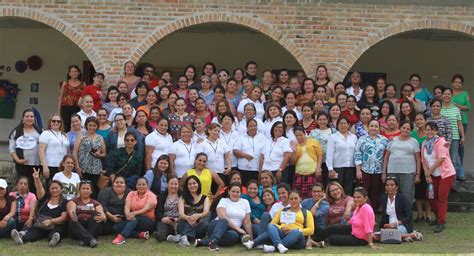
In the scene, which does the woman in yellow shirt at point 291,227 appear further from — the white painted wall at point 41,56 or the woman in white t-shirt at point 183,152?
the white painted wall at point 41,56

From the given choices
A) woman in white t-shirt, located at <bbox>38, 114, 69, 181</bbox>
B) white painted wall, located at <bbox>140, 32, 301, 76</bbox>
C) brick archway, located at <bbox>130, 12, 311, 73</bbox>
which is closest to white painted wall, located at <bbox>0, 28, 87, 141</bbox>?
white painted wall, located at <bbox>140, 32, 301, 76</bbox>

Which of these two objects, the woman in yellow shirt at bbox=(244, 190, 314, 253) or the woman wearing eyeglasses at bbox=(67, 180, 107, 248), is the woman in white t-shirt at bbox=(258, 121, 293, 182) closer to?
the woman in yellow shirt at bbox=(244, 190, 314, 253)

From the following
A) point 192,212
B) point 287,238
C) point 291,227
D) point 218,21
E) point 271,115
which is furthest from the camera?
point 218,21

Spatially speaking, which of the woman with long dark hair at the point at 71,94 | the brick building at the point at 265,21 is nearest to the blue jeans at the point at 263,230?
the brick building at the point at 265,21

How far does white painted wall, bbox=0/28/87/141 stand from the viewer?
50.5 feet

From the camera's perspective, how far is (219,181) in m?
10.4

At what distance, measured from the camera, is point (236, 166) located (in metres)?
10.8

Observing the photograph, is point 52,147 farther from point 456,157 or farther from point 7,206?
point 456,157

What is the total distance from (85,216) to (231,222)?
5.96ft

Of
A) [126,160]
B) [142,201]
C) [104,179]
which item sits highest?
[126,160]

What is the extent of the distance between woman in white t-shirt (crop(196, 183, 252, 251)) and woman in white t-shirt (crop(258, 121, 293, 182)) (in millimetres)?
A: 850

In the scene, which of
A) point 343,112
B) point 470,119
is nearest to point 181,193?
point 343,112

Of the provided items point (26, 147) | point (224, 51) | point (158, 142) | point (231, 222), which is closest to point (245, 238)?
point (231, 222)

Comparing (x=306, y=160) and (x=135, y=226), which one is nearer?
(x=135, y=226)
